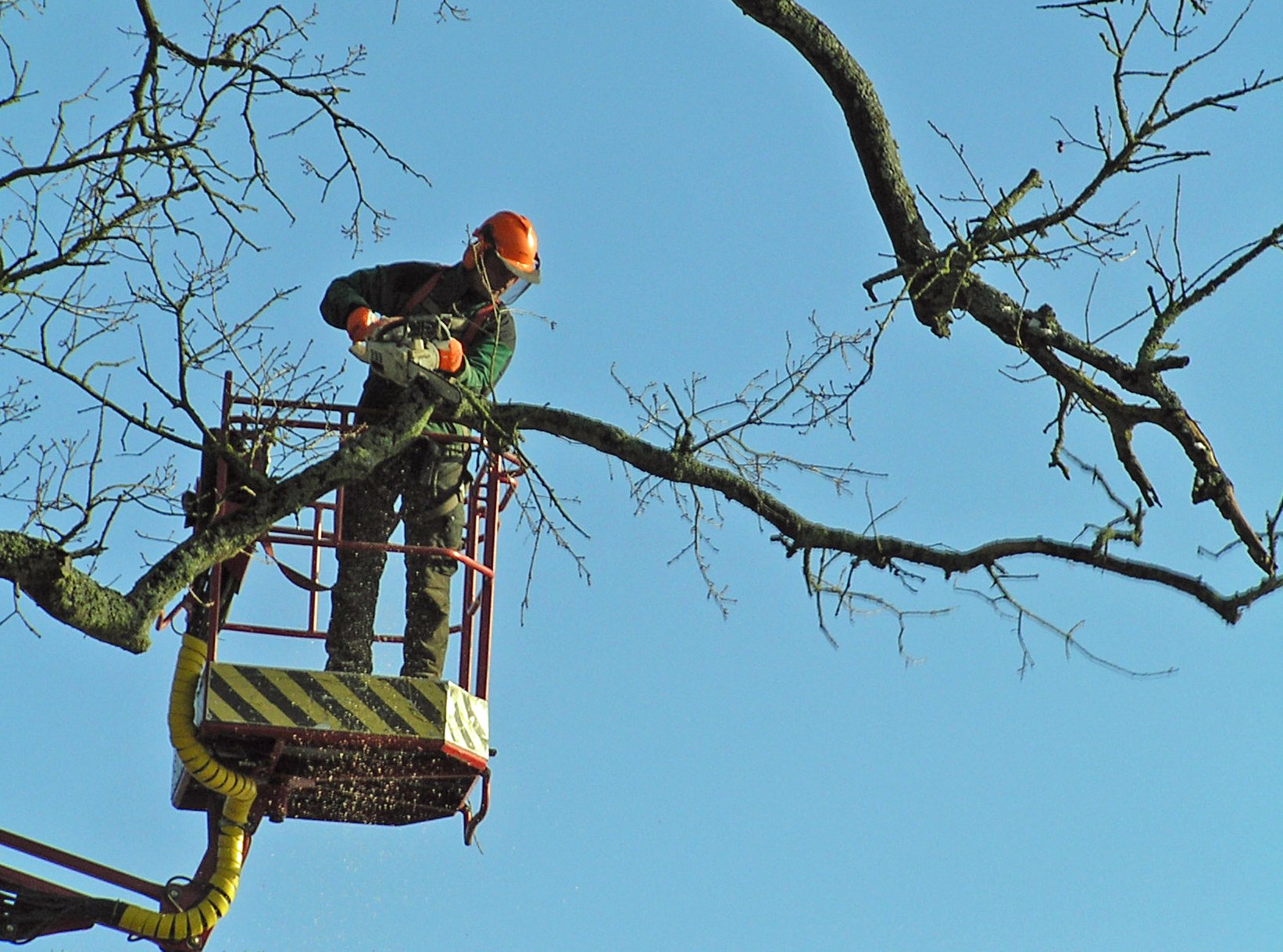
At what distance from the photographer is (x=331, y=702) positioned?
861 cm

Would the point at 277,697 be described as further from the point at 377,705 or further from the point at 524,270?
the point at 524,270

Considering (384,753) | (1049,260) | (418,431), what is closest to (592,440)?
(418,431)

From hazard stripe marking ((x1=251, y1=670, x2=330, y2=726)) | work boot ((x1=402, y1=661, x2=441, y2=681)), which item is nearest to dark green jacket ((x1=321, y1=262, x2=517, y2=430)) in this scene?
work boot ((x1=402, y1=661, x2=441, y2=681))

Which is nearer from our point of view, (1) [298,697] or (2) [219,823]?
(1) [298,697]

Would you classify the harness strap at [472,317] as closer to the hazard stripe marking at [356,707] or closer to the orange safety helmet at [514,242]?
the orange safety helmet at [514,242]

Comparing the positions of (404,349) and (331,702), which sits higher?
(404,349)

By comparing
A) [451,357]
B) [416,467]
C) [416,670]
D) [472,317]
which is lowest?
[416,670]

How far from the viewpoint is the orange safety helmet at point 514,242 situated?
9.88 m

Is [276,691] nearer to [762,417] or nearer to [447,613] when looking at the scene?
[447,613]

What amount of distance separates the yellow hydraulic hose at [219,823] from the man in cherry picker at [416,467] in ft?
2.00

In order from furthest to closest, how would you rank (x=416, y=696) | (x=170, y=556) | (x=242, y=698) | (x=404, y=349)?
(x=404, y=349) → (x=416, y=696) → (x=242, y=698) → (x=170, y=556)

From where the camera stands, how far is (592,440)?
8805mm

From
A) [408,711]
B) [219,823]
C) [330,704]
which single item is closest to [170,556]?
[330,704]

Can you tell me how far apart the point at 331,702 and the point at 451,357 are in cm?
153
